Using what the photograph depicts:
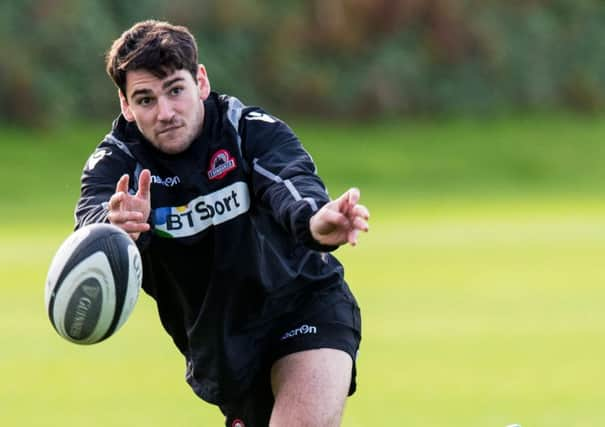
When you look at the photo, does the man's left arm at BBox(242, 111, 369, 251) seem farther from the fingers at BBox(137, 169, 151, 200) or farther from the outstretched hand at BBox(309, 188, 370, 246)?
the fingers at BBox(137, 169, 151, 200)

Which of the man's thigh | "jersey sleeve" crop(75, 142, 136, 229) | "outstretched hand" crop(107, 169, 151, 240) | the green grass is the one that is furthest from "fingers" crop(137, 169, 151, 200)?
the green grass

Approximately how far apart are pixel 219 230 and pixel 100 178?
0.59 metres

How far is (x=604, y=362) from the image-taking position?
1241 centimetres

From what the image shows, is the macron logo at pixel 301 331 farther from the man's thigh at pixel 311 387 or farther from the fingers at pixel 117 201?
the fingers at pixel 117 201

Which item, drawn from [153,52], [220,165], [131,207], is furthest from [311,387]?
[153,52]

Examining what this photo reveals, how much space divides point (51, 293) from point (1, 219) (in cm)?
2292

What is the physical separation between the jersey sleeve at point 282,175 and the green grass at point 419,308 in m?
3.91

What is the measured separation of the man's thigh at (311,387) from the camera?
6.22m

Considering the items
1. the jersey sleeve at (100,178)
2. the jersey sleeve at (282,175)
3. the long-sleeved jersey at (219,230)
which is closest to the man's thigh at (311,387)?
the long-sleeved jersey at (219,230)

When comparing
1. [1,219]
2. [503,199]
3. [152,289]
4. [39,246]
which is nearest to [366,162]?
[503,199]

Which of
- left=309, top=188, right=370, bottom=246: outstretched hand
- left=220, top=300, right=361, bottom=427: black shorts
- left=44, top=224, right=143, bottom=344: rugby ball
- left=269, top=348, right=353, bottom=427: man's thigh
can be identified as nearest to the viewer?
left=309, top=188, right=370, bottom=246: outstretched hand

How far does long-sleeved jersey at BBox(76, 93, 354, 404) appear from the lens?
627cm

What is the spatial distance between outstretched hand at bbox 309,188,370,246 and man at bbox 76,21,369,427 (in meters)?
0.37

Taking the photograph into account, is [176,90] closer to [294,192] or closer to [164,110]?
[164,110]
